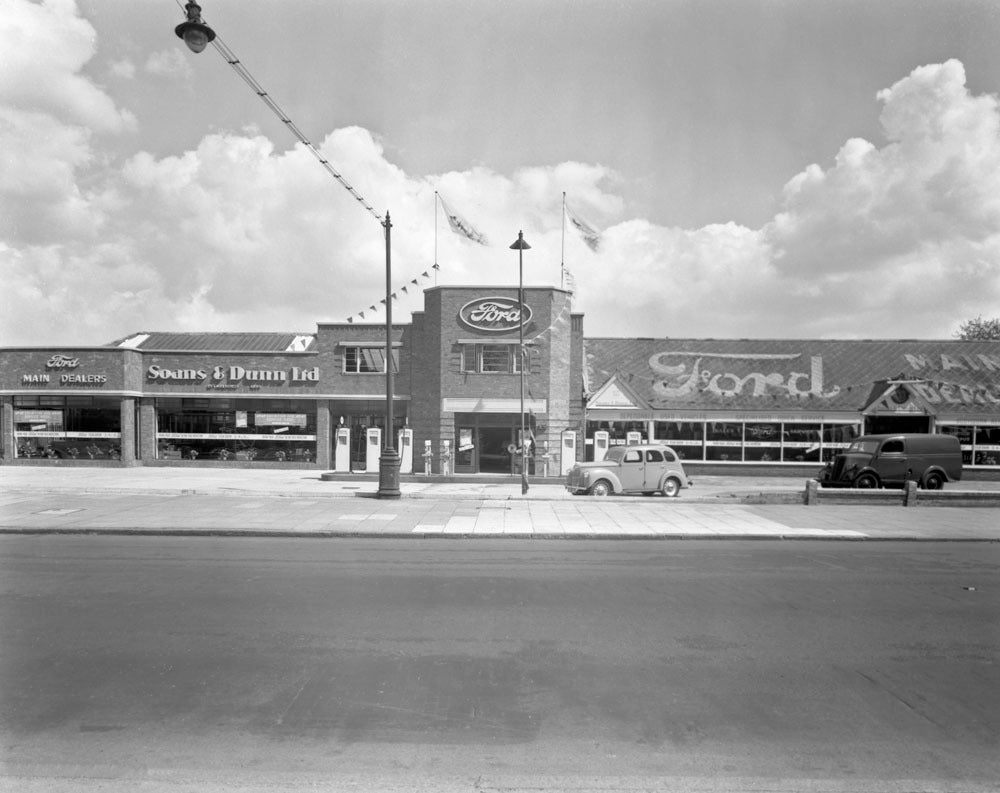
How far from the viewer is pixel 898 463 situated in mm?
21969

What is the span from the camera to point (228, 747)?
13.9ft

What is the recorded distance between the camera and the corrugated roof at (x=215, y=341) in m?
41.1

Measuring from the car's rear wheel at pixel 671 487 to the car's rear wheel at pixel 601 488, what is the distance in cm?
170

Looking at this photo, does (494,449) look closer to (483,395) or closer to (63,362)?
(483,395)

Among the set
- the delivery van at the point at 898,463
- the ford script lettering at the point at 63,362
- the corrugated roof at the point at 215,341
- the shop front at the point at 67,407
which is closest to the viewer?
the delivery van at the point at 898,463

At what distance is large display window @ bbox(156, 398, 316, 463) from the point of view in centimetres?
2953

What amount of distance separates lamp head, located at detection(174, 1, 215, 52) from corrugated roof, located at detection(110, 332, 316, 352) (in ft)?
108

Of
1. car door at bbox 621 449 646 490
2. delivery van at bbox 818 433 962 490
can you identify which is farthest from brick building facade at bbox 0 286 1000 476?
car door at bbox 621 449 646 490

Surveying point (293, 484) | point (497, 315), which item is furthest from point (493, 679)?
point (497, 315)

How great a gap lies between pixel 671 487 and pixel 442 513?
807 centimetres

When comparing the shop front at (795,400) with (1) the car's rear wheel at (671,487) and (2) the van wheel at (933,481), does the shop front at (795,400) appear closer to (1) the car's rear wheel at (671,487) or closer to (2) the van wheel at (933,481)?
(2) the van wheel at (933,481)

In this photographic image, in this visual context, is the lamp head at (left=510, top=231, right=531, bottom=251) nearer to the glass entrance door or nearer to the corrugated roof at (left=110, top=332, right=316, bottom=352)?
the glass entrance door

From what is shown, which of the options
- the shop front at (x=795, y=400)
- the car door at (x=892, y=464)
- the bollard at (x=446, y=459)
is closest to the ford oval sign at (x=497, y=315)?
the shop front at (x=795, y=400)

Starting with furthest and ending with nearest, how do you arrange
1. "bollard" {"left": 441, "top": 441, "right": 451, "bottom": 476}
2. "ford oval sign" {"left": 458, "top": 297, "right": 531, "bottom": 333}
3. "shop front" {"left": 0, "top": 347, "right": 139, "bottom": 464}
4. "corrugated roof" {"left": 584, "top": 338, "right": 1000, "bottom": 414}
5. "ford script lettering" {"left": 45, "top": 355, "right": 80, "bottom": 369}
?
"ford script lettering" {"left": 45, "top": 355, "right": 80, "bottom": 369} < "shop front" {"left": 0, "top": 347, "right": 139, "bottom": 464} < "corrugated roof" {"left": 584, "top": 338, "right": 1000, "bottom": 414} < "ford oval sign" {"left": 458, "top": 297, "right": 531, "bottom": 333} < "bollard" {"left": 441, "top": 441, "right": 451, "bottom": 476}
